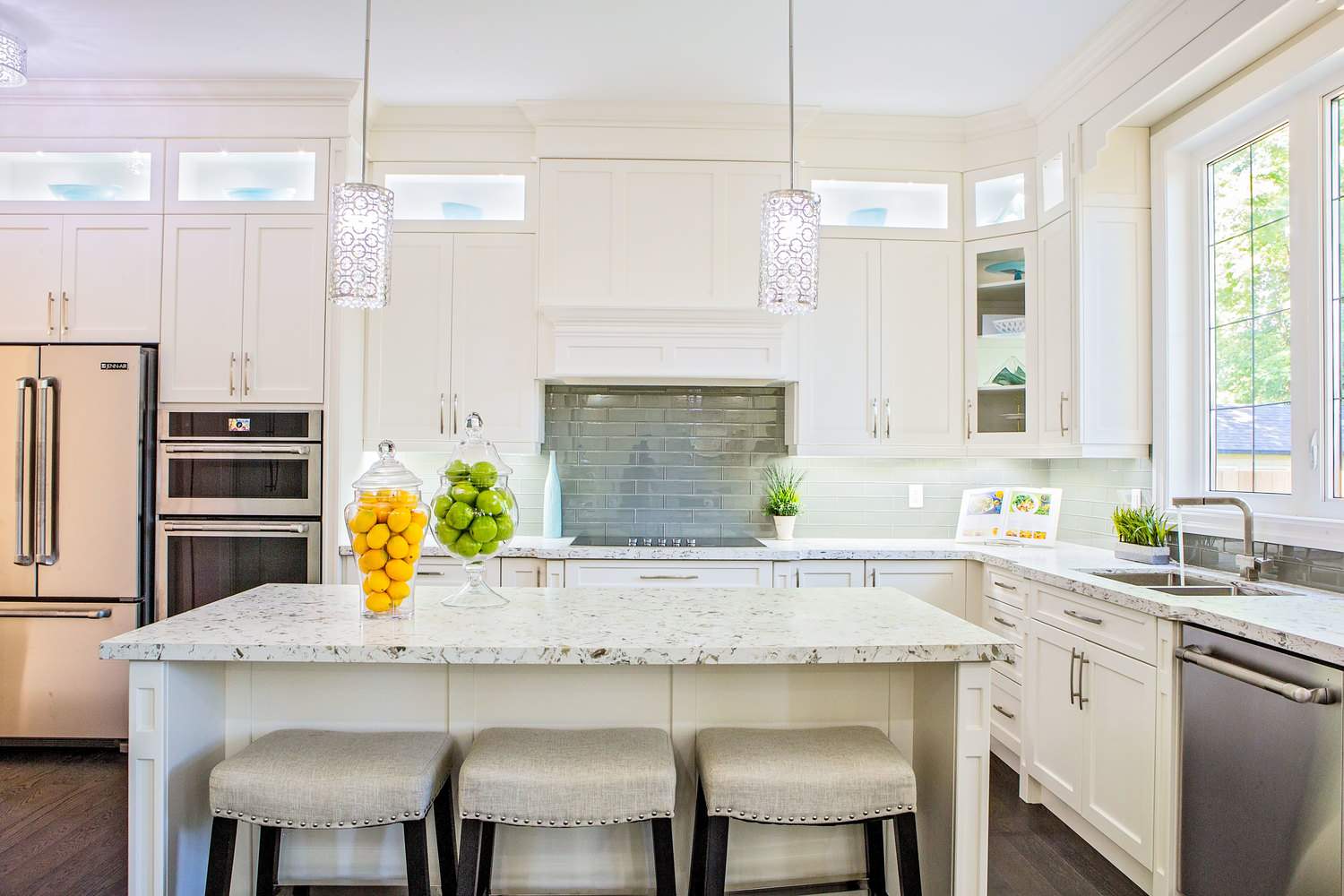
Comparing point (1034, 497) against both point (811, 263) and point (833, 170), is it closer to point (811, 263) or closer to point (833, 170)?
point (833, 170)

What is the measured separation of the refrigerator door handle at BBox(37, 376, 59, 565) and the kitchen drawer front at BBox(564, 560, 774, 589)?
7.01 ft

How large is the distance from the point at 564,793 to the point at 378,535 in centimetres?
67

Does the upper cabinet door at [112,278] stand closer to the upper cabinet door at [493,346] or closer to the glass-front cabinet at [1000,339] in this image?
the upper cabinet door at [493,346]

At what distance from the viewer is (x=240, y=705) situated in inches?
70.5

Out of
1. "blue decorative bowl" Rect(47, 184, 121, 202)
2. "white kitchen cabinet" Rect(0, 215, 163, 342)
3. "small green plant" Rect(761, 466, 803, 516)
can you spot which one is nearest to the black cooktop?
"small green plant" Rect(761, 466, 803, 516)

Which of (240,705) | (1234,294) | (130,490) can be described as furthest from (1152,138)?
(130,490)

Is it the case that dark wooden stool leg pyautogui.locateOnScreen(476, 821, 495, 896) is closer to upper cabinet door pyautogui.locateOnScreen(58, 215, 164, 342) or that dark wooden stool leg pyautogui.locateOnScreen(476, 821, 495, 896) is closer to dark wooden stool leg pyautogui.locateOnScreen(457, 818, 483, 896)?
dark wooden stool leg pyautogui.locateOnScreen(457, 818, 483, 896)

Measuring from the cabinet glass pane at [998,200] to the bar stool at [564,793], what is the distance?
10.2 ft

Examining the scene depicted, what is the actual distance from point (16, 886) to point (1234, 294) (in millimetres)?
4334

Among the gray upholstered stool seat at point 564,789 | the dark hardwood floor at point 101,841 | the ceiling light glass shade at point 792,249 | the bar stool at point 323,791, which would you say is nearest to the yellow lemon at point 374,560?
the bar stool at point 323,791

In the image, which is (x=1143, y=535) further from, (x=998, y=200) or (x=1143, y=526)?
(x=998, y=200)

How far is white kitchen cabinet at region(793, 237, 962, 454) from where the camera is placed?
362 centimetres

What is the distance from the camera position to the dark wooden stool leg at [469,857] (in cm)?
149

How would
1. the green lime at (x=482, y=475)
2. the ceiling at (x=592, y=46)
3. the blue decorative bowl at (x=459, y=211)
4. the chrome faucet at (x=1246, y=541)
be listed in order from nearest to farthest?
1. the green lime at (x=482, y=475)
2. the chrome faucet at (x=1246, y=541)
3. the ceiling at (x=592, y=46)
4. the blue decorative bowl at (x=459, y=211)
